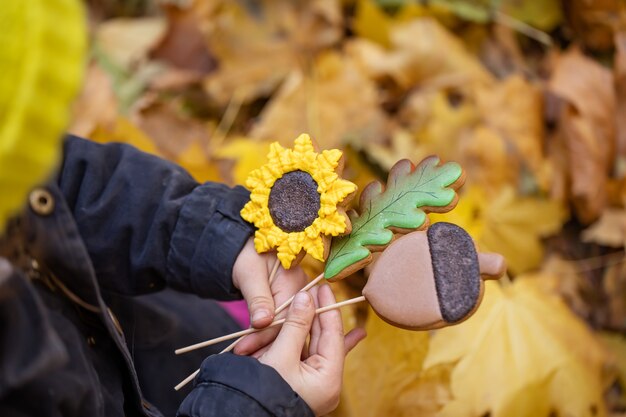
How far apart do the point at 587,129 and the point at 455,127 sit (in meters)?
0.24

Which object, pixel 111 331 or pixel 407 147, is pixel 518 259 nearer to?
pixel 407 147

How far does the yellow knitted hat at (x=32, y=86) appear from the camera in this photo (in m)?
0.40

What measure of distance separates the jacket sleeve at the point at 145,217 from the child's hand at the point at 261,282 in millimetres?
29

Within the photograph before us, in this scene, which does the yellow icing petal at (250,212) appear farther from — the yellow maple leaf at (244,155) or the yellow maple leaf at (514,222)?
the yellow maple leaf at (514,222)

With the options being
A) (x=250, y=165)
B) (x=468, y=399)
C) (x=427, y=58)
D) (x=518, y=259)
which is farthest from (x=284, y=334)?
(x=427, y=58)

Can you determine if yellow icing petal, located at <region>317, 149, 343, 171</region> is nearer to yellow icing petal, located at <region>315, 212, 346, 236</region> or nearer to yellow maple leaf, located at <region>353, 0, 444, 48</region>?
yellow icing petal, located at <region>315, 212, 346, 236</region>

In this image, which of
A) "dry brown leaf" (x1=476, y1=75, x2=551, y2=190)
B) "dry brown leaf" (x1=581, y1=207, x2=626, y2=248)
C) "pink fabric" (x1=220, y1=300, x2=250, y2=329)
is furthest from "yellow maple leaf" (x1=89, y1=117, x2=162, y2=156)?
"dry brown leaf" (x1=581, y1=207, x2=626, y2=248)

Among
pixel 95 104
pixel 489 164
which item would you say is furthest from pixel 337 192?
pixel 95 104

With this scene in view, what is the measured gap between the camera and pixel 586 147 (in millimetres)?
1217

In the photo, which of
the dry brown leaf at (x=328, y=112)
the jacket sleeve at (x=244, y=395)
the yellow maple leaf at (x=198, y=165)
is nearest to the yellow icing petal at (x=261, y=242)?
the jacket sleeve at (x=244, y=395)

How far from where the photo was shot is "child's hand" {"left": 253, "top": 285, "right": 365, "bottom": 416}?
2.04 ft

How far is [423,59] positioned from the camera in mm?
1421

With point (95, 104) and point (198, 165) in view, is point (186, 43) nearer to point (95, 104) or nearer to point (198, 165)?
point (95, 104)

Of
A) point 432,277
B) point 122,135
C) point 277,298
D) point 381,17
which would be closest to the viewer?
point 432,277
